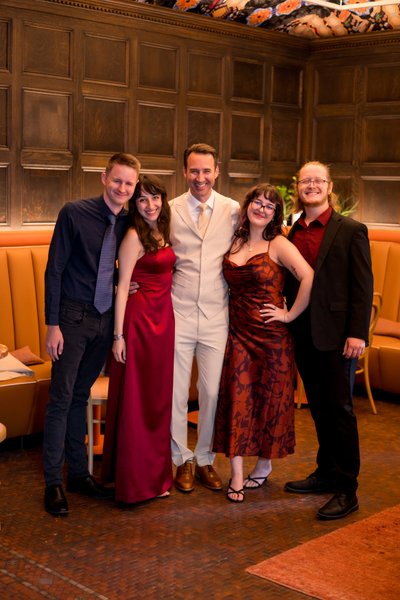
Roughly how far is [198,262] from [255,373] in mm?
585

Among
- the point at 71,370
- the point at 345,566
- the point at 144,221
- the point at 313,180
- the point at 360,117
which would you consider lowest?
the point at 345,566

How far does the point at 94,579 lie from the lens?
3451mm

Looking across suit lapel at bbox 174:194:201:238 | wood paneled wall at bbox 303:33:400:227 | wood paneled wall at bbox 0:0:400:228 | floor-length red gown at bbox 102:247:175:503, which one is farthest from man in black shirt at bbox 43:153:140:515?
wood paneled wall at bbox 303:33:400:227

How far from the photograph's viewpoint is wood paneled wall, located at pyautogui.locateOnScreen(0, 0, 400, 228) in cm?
635

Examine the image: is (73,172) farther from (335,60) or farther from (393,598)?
(393,598)

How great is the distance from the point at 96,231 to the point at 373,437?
2339mm

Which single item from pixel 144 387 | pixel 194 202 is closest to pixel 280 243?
pixel 194 202

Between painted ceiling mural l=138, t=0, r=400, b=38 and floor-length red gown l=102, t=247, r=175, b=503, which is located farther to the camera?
painted ceiling mural l=138, t=0, r=400, b=38

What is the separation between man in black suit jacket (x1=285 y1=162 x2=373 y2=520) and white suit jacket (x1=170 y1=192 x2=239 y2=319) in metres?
0.33

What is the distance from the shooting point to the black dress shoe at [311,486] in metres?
4.48

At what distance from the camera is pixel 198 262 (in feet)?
14.0

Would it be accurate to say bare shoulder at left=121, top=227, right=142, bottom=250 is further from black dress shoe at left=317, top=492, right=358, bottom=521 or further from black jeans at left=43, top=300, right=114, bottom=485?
black dress shoe at left=317, top=492, right=358, bottom=521

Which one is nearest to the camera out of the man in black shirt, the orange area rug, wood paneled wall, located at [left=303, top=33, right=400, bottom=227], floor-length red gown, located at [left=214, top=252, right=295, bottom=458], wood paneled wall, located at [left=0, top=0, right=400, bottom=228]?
the orange area rug

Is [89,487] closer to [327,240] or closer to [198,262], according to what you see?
[198,262]
